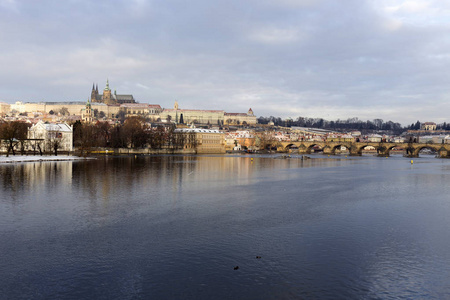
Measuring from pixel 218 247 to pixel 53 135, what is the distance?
66.1 m

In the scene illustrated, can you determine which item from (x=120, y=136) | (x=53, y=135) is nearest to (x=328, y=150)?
(x=120, y=136)

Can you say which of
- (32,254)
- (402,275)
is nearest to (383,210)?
(402,275)

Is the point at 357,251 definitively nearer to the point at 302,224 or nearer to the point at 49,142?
the point at 302,224

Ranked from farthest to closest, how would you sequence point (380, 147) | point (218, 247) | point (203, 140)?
point (203, 140), point (380, 147), point (218, 247)

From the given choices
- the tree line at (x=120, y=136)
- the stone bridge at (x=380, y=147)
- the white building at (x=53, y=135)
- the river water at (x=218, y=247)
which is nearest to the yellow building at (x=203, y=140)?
the tree line at (x=120, y=136)

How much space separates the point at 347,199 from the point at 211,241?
502 inches

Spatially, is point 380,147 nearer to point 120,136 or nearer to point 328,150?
point 328,150

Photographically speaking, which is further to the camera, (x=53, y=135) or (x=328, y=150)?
(x=328, y=150)

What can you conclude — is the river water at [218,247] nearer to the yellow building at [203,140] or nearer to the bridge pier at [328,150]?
the yellow building at [203,140]

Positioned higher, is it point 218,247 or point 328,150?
point 328,150

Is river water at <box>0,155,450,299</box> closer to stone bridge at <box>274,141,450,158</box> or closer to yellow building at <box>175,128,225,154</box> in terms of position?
yellow building at <box>175,128,225,154</box>

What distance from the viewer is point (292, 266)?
36.8 ft

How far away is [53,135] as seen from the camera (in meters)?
71.6

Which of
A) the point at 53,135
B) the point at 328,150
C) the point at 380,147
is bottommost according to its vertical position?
the point at 328,150
